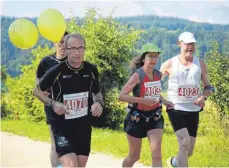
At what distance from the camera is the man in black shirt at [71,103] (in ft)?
16.9

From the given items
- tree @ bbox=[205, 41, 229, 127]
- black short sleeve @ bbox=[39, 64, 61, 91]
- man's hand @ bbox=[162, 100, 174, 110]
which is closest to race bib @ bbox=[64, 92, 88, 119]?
black short sleeve @ bbox=[39, 64, 61, 91]

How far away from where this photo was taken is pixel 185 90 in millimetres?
6695

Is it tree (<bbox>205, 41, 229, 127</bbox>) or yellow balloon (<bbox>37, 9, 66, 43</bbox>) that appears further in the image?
tree (<bbox>205, 41, 229, 127</bbox>)

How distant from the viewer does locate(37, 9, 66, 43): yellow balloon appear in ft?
21.6

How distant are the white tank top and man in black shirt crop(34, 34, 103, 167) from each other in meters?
1.74

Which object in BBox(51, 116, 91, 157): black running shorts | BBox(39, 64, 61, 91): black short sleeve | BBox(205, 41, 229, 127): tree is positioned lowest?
BBox(205, 41, 229, 127): tree

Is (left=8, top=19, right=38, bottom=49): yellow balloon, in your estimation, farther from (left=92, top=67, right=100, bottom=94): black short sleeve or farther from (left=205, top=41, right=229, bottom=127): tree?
(left=205, top=41, right=229, bottom=127): tree

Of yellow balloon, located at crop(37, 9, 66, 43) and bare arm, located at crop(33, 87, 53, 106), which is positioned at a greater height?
yellow balloon, located at crop(37, 9, 66, 43)

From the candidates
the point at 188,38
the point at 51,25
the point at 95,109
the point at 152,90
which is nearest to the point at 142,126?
the point at 152,90

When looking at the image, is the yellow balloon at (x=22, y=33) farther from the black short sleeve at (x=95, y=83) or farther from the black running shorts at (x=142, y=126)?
the black running shorts at (x=142, y=126)

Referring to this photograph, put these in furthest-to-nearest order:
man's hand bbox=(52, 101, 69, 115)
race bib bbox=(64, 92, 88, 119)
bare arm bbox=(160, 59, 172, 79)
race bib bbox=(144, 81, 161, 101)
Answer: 1. bare arm bbox=(160, 59, 172, 79)
2. race bib bbox=(144, 81, 161, 101)
3. race bib bbox=(64, 92, 88, 119)
4. man's hand bbox=(52, 101, 69, 115)

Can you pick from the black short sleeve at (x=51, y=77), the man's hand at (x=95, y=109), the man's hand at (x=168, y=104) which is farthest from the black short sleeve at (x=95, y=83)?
the man's hand at (x=168, y=104)

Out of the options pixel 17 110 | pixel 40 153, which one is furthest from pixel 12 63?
pixel 40 153

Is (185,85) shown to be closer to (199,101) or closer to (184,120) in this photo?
(199,101)
